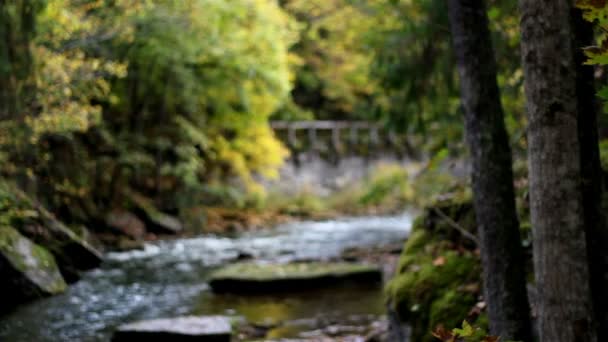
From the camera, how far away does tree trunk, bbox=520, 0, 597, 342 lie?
254 cm

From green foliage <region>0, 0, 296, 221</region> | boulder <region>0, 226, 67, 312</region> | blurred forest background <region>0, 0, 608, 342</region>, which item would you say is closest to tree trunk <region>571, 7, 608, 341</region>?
blurred forest background <region>0, 0, 608, 342</region>

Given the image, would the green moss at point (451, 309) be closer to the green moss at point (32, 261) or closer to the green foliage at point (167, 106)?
the green moss at point (32, 261)

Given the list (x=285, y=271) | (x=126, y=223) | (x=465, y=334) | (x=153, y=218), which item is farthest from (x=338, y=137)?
(x=465, y=334)

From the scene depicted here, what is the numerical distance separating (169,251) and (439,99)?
7.62 m

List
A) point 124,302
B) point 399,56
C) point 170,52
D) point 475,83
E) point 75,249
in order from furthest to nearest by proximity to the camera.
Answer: point 170,52, point 75,249, point 124,302, point 399,56, point 475,83

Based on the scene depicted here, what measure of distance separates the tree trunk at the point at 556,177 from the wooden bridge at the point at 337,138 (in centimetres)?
2196

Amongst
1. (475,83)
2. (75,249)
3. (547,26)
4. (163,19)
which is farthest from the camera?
(163,19)

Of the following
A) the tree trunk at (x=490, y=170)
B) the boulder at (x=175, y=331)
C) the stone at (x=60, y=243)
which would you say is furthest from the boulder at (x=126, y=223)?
the tree trunk at (x=490, y=170)

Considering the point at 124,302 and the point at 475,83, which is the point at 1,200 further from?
the point at 475,83

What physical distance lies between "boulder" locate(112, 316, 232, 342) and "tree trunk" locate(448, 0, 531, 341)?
3069mm

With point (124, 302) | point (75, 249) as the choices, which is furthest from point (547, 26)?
point (75, 249)

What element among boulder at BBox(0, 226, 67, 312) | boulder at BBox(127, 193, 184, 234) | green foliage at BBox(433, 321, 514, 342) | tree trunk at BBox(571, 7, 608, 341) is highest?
tree trunk at BBox(571, 7, 608, 341)

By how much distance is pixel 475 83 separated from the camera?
3543 mm

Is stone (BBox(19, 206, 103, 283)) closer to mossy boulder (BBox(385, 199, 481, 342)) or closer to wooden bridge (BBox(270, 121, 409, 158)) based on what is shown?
mossy boulder (BBox(385, 199, 481, 342))
